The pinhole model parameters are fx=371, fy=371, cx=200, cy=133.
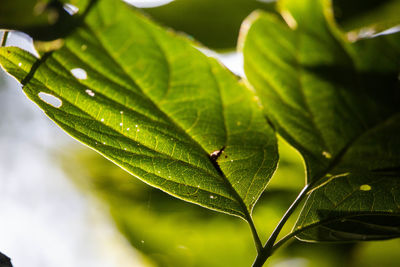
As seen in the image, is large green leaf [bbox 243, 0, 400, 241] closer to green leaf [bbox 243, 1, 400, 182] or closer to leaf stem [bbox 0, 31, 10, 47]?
green leaf [bbox 243, 1, 400, 182]

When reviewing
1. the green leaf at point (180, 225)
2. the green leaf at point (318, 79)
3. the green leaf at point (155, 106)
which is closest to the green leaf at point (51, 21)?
the green leaf at point (155, 106)

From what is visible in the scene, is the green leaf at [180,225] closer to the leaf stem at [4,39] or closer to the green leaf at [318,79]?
the green leaf at [318,79]

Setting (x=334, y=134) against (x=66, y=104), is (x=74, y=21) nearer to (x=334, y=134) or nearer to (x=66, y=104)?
(x=66, y=104)

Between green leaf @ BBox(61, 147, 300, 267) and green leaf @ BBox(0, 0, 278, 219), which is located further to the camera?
green leaf @ BBox(61, 147, 300, 267)

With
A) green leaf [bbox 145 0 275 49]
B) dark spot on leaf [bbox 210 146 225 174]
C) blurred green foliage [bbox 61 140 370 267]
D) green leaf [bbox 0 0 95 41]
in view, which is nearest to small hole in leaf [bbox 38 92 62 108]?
green leaf [bbox 0 0 95 41]

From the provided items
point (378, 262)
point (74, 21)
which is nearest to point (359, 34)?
point (74, 21)

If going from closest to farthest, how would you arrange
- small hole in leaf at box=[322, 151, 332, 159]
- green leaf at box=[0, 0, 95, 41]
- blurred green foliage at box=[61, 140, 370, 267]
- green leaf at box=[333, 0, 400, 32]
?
green leaf at box=[0, 0, 95, 41] < small hole in leaf at box=[322, 151, 332, 159] < green leaf at box=[333, 0, 400, 32] < blurred green foliage at box=[61, 140, 370, 267]

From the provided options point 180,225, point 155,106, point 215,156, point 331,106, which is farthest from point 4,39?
point 180,225
